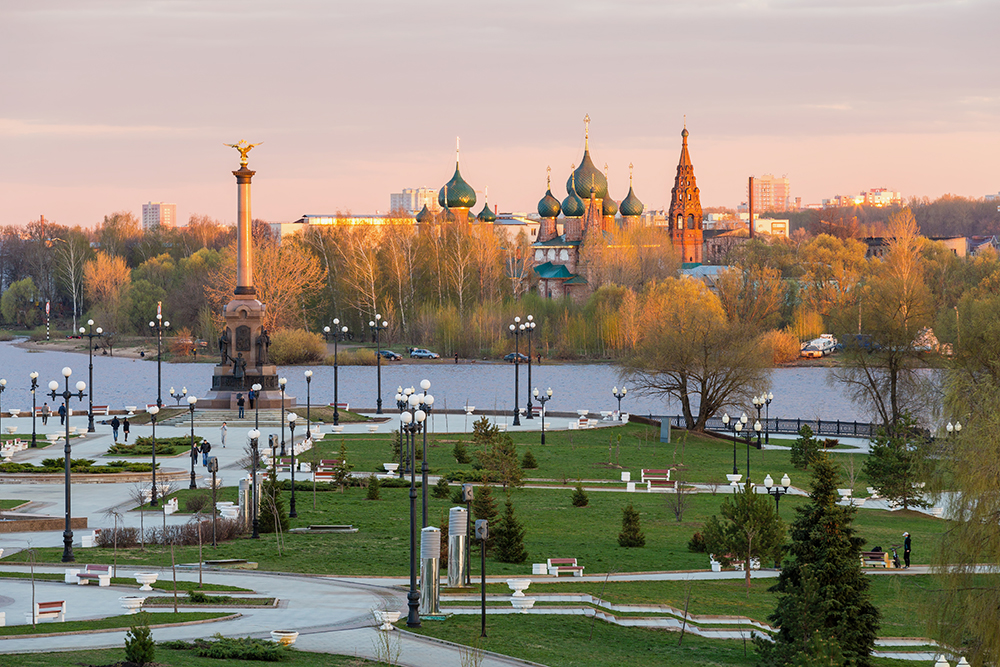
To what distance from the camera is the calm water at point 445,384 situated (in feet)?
230

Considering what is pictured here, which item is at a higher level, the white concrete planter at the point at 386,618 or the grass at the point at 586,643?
the white concrete planter at the point at 386,618

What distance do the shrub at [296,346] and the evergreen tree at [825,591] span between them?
75.3 metres

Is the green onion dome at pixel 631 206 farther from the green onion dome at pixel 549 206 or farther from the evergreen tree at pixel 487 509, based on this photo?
the evergreen tree at pixel 487 509

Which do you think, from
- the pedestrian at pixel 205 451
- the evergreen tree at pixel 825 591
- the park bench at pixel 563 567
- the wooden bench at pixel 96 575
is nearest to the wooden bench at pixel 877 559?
the park bench at pixel 563 567

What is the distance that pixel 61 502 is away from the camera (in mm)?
31875

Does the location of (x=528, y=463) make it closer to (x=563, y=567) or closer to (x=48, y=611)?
(x=563, y=567)

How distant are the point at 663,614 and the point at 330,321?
87.3 meters

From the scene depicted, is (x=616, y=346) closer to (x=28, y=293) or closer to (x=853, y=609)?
(x=28, y=293)

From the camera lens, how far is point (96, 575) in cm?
2228

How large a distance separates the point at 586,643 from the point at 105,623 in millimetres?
6937

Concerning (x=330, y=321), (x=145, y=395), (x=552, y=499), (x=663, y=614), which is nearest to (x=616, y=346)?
(x=330, y=321)

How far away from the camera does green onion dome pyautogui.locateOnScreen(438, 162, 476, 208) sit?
131 metres

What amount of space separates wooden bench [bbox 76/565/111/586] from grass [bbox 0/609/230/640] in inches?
108

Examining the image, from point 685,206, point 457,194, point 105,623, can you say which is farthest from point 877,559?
point 685,206
